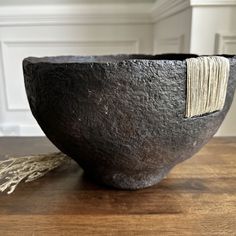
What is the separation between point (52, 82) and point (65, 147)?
96 mm

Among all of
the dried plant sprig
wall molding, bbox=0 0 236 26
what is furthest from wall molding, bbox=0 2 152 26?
the dried plant sprig

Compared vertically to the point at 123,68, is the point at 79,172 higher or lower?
lower

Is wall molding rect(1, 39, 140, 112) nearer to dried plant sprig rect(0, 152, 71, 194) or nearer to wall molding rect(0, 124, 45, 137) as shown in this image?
wall molding rect(0, 124, 45, 137)

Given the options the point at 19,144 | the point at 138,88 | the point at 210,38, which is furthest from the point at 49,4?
the point at 138,88

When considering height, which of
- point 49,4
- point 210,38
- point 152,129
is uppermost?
point 49,4

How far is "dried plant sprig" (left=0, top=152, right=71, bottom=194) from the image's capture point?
1.62 ft

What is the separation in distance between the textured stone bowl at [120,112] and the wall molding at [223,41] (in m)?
0.59

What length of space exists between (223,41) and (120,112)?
72 centimetres

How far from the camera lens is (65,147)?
0.44 meters

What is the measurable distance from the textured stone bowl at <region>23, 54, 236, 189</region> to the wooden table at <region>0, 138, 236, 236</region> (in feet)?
0.15

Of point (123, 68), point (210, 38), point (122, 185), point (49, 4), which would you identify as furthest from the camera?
point (49, 4)

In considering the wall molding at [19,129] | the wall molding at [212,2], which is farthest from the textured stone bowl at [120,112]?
the wall molding at [19,129]

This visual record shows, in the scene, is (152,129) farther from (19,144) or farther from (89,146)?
(19,144)

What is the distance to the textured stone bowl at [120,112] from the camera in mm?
371
